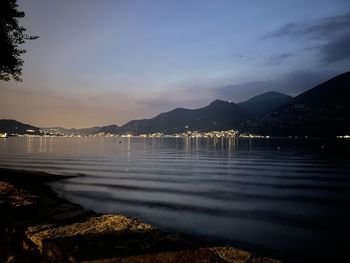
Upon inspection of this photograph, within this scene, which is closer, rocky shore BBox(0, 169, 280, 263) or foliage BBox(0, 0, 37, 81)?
rocky shore BBox(0, 169, 280, 263)

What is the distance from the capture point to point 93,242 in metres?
5.61

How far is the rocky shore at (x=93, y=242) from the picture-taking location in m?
5.14

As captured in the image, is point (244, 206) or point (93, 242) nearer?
point (93, 242)

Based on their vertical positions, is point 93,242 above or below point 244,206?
above

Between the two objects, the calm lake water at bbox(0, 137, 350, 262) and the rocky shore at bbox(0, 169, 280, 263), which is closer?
the rocky shore at bbox(0, 169, 280, 263)

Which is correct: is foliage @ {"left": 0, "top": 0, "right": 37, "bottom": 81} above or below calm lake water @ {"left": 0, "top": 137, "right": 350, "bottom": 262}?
above

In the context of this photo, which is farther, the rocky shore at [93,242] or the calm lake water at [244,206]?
the calm lake water at [244,206]

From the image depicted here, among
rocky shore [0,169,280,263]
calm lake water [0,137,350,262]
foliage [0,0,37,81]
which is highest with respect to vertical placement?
foliage [0,0,37,81]

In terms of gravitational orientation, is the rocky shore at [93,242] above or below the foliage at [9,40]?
below

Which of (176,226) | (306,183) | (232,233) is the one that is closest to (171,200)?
(176,226)

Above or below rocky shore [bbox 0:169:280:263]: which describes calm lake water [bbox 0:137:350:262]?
below

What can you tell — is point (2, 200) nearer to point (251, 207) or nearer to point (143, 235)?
point (143, 235)

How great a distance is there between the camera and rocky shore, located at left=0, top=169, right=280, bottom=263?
16.9 ft

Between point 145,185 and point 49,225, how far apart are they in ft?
94.9
